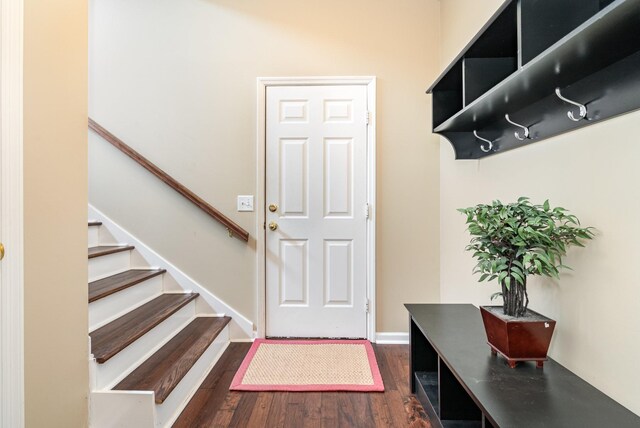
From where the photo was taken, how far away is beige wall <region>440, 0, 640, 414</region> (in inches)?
34.1

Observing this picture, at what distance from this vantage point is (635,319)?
0.85 m

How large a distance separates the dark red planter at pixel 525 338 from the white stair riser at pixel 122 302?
196cm

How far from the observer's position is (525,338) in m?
1.00

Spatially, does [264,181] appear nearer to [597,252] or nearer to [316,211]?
[316,211]

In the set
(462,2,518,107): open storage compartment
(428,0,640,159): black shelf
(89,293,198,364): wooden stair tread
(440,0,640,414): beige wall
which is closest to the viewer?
(428,0,640,159): black shelf

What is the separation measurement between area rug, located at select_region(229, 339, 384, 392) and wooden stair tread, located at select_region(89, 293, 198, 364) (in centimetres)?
59

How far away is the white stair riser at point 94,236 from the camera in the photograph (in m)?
2.33

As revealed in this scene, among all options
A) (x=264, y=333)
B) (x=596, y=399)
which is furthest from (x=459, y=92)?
(x=264, y=333)

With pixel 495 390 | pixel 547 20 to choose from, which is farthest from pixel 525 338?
pixel 547 20

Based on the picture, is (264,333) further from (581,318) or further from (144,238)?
(581,318)

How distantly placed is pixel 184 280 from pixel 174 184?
29.4 inches

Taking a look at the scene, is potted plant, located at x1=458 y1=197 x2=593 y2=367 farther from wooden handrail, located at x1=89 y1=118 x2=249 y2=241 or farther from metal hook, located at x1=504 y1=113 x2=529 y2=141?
wooden handrail, located at x1=89 y1=118 x2=249 y2=241

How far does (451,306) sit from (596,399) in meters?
0.77

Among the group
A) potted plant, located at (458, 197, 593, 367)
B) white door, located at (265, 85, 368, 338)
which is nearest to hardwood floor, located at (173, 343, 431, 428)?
white door, located at (265, 85, 368, 338)
